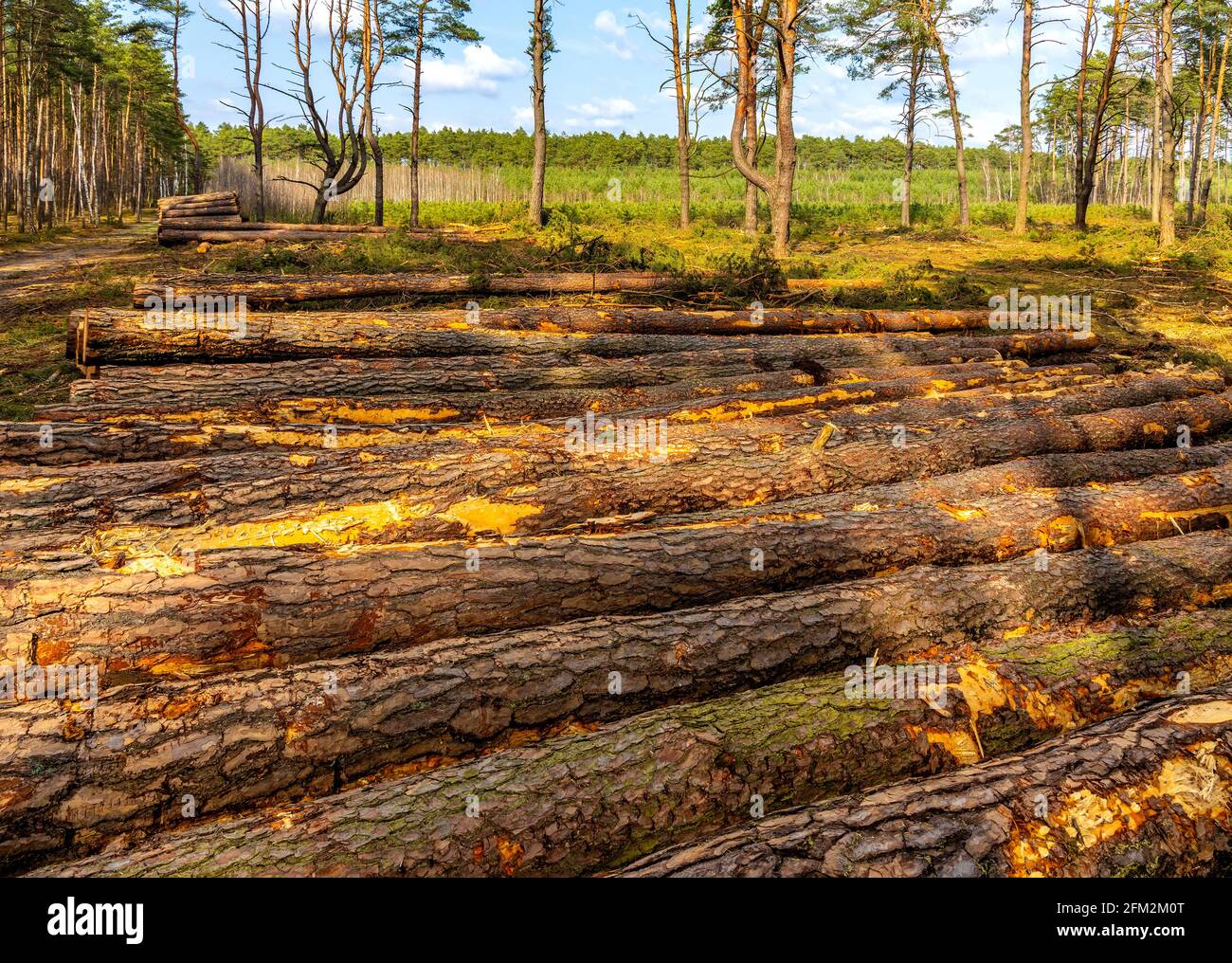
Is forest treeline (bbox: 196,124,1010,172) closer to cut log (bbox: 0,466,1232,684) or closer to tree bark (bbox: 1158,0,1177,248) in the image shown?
tree bark (bbox: 1158,0,1177,248)

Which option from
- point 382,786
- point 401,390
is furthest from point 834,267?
point 382,786

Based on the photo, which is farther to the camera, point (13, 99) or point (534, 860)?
point (13, 99)

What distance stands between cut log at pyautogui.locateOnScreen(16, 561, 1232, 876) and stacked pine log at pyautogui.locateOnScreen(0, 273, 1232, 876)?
12 millimetres

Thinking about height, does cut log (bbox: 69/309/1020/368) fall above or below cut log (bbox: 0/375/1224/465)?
above

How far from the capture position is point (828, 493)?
4.97m

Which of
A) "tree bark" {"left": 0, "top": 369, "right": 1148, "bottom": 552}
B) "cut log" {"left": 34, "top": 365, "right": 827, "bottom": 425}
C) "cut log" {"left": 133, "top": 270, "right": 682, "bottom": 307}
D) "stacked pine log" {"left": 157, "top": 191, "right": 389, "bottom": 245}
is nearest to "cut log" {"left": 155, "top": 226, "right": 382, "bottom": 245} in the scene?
"stacked pine log" {"left": 157, "top": 191, "right": 389, "bottom": 245}

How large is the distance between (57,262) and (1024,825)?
21621 millimetres

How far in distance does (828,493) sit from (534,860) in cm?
330

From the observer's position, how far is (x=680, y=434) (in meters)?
5.55

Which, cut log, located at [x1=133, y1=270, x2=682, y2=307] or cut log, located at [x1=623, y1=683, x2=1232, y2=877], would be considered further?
A: cut log, located at [x1=133, y1=270, x2=682, y2=307]

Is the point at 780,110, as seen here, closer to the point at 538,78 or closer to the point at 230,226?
the point at 538,78

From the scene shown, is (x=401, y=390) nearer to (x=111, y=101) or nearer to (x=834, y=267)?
(x=834, y=267)

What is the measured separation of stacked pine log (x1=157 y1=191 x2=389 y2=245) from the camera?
61.2ft

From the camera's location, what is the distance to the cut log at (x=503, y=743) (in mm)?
2467
